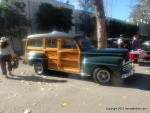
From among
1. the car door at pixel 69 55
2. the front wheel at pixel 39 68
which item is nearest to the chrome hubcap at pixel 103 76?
the car door at pixel 69 55

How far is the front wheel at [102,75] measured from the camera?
10930 mm

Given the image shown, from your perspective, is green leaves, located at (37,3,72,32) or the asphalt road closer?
the asphalt road

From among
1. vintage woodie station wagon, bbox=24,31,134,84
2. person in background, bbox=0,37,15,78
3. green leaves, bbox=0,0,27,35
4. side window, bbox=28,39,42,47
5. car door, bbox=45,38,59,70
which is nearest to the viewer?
vintage woodie station wagon, bbox=24,31,134,84

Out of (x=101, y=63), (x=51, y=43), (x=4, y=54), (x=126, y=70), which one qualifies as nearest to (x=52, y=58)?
(x=51, y=43)

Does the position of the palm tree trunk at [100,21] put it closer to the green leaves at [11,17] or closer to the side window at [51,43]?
the side window at [51,43]

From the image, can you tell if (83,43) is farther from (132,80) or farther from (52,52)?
(132,80)

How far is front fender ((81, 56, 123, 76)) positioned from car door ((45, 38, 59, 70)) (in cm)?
146

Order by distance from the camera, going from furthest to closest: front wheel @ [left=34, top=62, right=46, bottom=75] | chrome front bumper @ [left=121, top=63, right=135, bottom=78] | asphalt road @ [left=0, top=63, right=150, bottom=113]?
front wheel @ [left=34, top=62, right=46, bottom=75] → chrome front bumper @ [left=121, top=63, right=135, bottom=78] → asphalt road @ [left=0, top=63, right=150, bottom=113]

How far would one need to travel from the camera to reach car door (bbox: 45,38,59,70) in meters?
12.5

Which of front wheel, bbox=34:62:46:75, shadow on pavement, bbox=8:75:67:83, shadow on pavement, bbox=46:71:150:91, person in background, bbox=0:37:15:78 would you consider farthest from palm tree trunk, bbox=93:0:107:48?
person in background, bbox=0:37:15:78

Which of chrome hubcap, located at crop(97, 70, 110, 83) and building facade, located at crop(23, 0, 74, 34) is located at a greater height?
building facade, located at crop(23, 0, 74, 34)

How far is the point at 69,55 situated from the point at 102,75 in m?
1.67

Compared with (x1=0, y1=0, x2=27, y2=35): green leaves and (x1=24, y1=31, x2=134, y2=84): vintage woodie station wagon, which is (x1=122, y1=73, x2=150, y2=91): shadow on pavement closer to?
(x1=24, y1=31, x2=134, y2=84): vintage woodie station wagon

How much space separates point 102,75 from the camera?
11.1 meters
